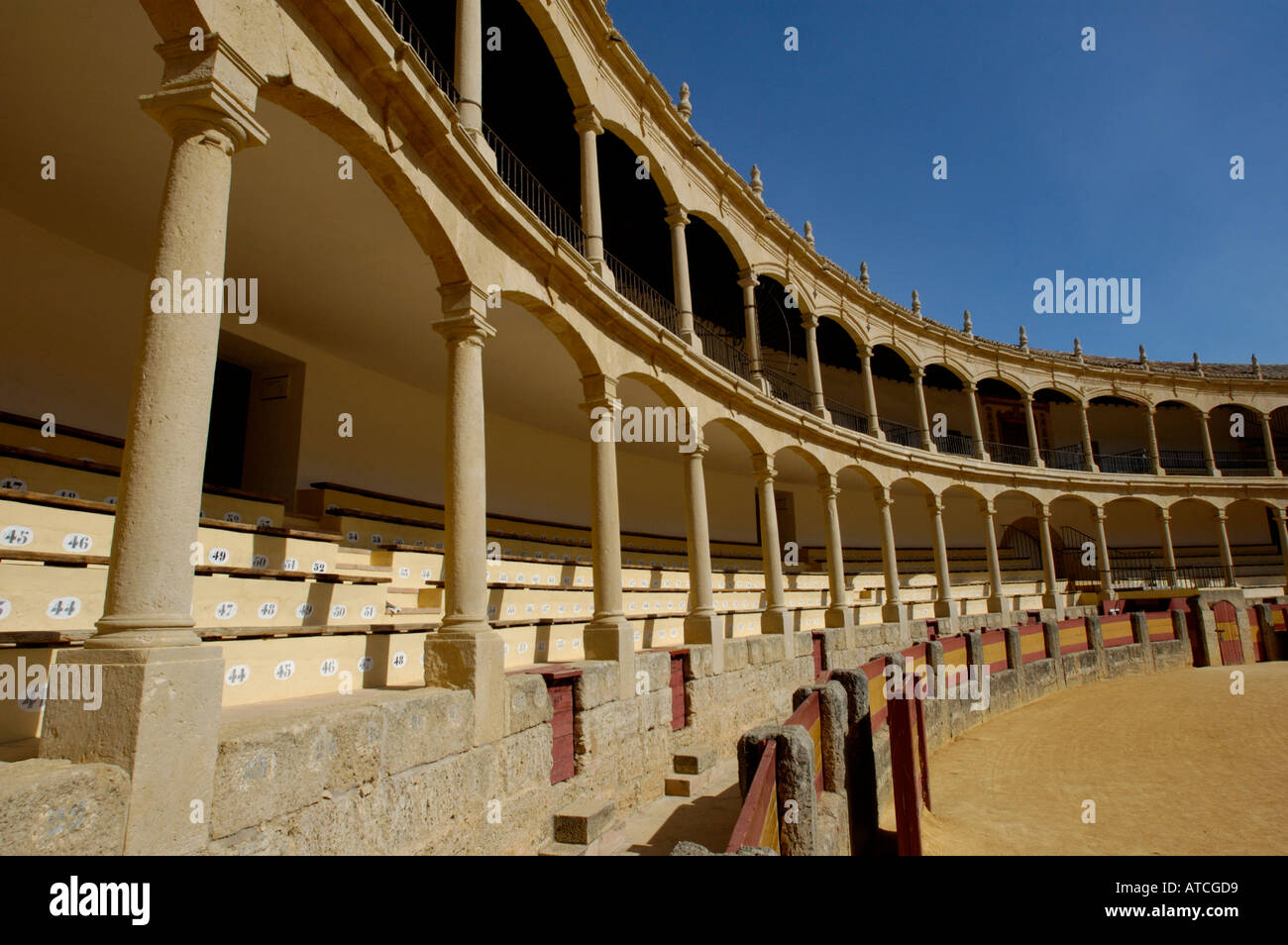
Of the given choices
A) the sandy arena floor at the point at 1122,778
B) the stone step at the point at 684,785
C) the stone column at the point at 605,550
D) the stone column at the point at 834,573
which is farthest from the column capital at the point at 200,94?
the stone column at the point at 834,573

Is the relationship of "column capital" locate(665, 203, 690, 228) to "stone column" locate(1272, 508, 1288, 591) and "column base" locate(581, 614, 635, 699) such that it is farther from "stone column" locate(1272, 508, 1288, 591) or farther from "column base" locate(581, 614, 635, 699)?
"stone column" locate(1272, 508, 1288, 591)

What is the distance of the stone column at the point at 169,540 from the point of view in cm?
296

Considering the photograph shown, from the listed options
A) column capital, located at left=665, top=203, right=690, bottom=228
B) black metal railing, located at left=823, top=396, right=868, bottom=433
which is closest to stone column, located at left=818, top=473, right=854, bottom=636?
column capital, located at left=665, top=203, right=690, bottom=228

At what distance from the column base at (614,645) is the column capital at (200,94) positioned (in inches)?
224

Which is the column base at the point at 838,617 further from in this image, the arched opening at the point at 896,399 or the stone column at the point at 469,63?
the stone column at the point at 469,63

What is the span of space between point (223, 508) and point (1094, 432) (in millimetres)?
33191

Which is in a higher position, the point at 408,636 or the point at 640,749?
the point at 408,636

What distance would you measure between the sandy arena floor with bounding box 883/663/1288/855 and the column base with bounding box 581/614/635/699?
9.84 ft

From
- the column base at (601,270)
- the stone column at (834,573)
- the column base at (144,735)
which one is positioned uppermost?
the column base at (601,270)

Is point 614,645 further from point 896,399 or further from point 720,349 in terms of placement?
point 896,399

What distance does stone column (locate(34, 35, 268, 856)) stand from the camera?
2.96m
